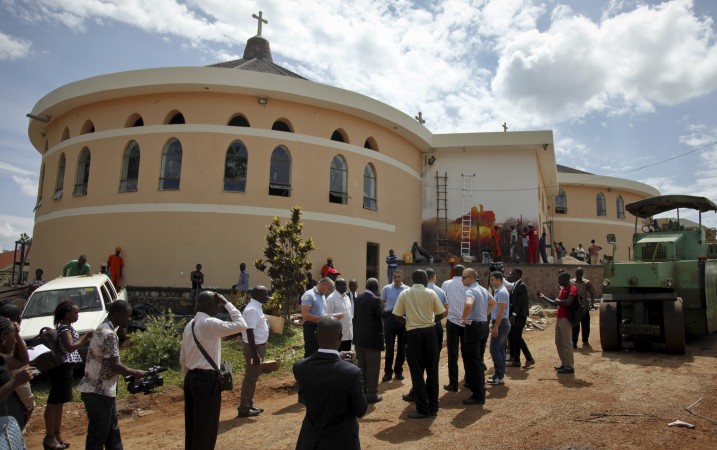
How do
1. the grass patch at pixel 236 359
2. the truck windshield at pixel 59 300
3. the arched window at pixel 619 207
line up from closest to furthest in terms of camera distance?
the grass patch at pixel 236 359 → the truck windshield at pixel 59 300 → the arched window at pixel 619 207

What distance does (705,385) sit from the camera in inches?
288

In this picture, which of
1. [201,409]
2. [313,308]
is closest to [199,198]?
[313,308]

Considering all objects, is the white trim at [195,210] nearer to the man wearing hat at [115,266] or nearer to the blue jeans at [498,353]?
the man wearing hat at [115,266]

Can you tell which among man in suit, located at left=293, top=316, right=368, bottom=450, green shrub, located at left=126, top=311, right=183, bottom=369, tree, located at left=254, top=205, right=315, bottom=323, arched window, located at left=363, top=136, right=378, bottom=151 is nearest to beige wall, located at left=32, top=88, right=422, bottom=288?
arched window, located at left=363, top=136, right=378, bottom=151

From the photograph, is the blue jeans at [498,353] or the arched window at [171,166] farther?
the arched window at [171,166]

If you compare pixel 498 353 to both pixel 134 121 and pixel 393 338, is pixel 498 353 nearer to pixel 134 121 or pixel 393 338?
pixel 393 338

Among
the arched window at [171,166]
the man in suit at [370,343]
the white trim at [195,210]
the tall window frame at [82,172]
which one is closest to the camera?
the man in suit at [370,343]

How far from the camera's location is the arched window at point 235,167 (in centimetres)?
1767

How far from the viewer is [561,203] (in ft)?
106

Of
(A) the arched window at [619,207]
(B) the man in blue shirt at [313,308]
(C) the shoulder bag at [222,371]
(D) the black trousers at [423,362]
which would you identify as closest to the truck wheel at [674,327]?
(D) the black trousers at [423,362]

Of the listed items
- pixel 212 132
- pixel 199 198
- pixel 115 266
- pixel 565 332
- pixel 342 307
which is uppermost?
pixel 212 132

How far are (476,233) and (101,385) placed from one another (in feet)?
63.2

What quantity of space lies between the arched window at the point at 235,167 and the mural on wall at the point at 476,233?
28.3 ft

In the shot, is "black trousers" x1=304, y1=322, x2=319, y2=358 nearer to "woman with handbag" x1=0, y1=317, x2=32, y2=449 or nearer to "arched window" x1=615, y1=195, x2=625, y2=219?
"woman with handbag" x1=0, y1=317, x2=32, y2=449
